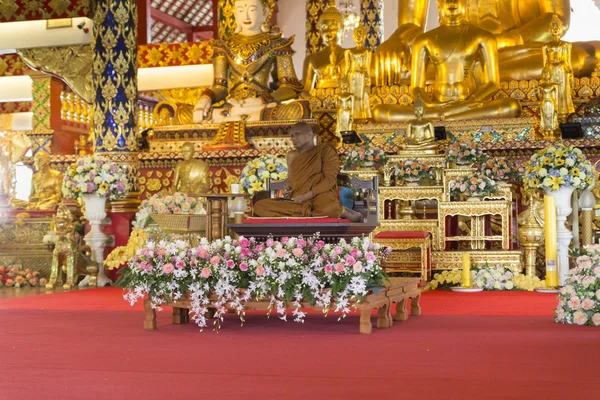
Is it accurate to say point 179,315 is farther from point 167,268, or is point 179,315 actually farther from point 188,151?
point 188,151

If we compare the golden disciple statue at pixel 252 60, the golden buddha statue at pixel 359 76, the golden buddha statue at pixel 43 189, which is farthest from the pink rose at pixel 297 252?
the golden disciple statue at pixel 252 60

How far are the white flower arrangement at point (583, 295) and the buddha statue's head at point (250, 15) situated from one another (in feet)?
20.9

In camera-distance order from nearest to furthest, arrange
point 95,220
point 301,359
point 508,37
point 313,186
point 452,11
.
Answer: point 301,359 → point 313,186 → point 95,220 → point 452,11 → point 508,37

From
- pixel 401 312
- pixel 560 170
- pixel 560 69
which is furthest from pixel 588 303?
pixel 560 69

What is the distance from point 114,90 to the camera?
29.5ft

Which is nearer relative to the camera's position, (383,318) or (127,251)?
(383,318)

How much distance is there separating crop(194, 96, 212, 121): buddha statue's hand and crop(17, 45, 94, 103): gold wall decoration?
141 cm

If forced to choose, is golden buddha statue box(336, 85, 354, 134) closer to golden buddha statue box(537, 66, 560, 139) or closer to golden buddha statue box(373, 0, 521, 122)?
golden buddha statue box(373, 0, 521, 122)

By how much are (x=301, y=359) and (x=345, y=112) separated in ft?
18.5

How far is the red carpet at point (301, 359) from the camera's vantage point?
284cm

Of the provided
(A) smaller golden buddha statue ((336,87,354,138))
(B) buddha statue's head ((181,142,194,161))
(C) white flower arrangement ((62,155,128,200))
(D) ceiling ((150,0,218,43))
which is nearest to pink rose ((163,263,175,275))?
(C) white flower arrangement ((62,155,128,200))

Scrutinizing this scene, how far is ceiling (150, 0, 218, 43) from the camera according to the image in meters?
15.9

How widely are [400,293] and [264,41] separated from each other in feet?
19.4

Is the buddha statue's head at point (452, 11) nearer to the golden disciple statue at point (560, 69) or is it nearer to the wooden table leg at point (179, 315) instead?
the golden disciple statue at point (560, 69)
